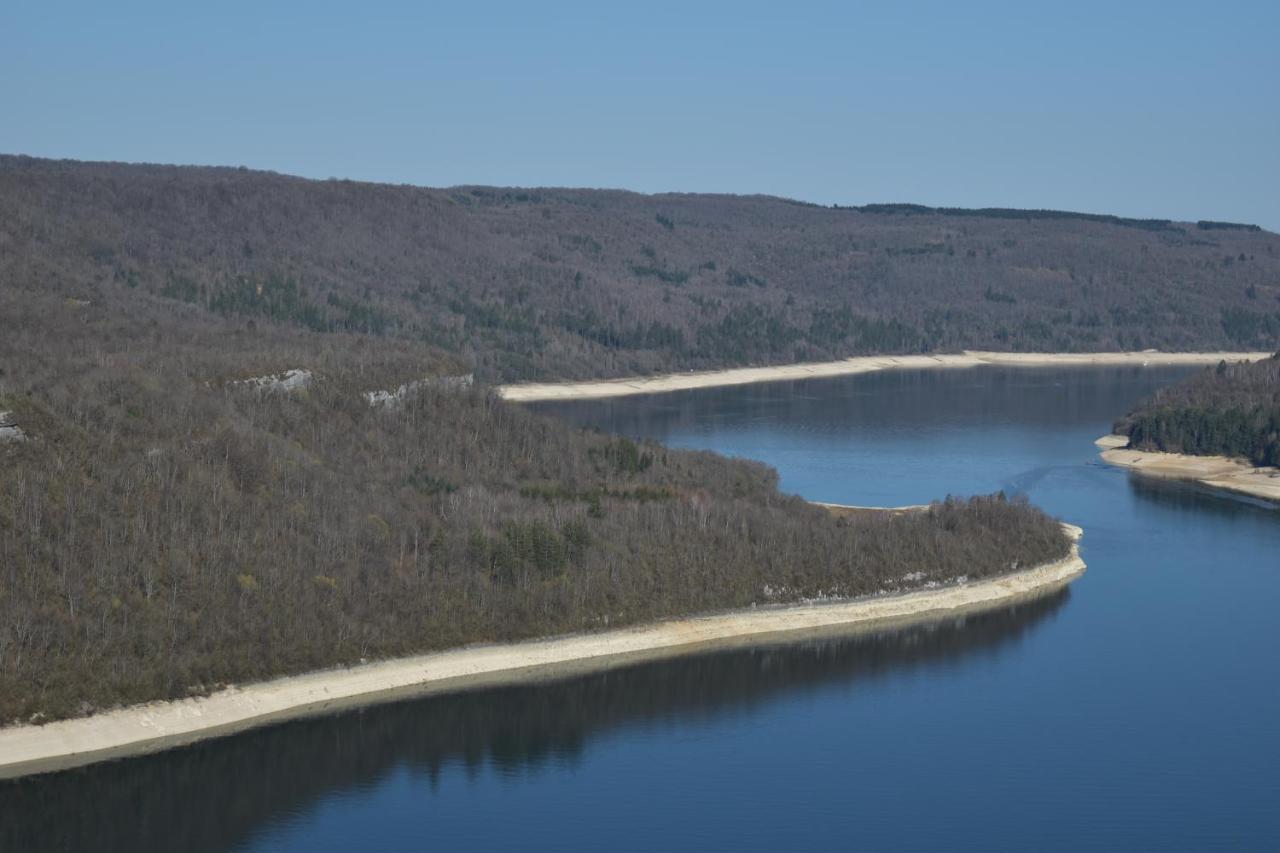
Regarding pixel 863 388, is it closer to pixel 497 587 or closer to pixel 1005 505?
pixel 1005 505

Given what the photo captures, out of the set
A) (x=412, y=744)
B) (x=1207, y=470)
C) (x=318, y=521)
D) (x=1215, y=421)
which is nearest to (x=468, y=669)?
(x=412, y=744)

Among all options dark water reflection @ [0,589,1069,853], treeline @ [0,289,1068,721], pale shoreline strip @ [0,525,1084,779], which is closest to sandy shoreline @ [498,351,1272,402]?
treeline @ [0,289,1068,721]

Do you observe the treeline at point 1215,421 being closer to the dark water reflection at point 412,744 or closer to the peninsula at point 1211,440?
the peninsula at point 1211,440

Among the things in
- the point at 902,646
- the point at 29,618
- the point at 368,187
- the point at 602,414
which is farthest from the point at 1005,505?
the point at 368,187

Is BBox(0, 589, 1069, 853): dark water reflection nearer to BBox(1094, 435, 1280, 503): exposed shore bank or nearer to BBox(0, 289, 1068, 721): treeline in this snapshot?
BBox(0, 289, 1068, 721): treeline

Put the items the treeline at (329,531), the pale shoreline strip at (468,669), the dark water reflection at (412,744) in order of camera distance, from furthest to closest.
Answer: the treeline at (329,531)
the pale shoreline strip at (468,669)
the dark water reflection at (412,744)

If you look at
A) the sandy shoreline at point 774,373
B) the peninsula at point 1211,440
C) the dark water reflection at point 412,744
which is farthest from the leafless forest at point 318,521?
the sandy shoreline at point 774,373
